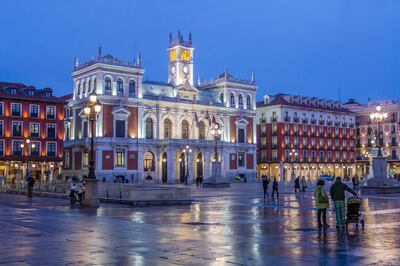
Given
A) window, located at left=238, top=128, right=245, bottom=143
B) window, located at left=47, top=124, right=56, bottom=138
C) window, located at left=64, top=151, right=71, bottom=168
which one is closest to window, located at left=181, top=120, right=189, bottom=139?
window, located at left=238, top=128, right=245, bottom=143

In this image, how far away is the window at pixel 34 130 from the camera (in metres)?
81.7

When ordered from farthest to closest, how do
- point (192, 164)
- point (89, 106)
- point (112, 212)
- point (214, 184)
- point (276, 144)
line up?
1. point (276, 144)
2. point (192, 164)
3. point (214, 184)
4. point (89, 106)
5. point (112, 212)

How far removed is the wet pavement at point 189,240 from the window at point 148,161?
206 ft

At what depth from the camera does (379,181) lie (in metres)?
45.0

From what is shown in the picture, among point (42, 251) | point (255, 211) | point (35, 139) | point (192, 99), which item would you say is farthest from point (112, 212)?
point (192, 99)

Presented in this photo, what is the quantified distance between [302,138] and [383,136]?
75.5 feet

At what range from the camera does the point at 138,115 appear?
85.6 metres

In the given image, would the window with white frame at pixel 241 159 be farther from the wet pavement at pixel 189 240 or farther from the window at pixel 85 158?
the wet pavement at pixel 189 240

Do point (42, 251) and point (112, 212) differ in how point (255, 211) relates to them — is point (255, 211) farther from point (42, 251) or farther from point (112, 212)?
point (42, 251)

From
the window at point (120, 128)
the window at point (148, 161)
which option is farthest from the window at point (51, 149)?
the window at point (148, 161)

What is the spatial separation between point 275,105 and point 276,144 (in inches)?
304

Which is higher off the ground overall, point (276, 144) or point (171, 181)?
point (276, 144)

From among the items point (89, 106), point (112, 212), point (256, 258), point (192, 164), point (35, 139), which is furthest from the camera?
point (192, 164)

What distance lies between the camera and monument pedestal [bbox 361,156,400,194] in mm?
44375
